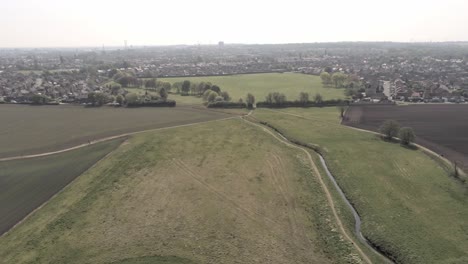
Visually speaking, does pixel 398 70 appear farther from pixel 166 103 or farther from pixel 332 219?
pixel 332 219

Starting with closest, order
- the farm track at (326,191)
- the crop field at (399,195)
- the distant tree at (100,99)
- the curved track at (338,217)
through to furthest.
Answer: the curved track at (338,217) < the farm track at (326,191) < the crop field at (399,195) < the distant tree at (100,99)

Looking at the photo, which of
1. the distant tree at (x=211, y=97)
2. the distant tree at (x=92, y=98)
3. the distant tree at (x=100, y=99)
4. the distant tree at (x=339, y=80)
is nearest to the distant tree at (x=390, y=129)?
the distant tree at (x=211, y=97)

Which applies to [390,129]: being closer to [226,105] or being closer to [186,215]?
[186,215]

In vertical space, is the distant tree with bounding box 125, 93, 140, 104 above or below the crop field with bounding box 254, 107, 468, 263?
above

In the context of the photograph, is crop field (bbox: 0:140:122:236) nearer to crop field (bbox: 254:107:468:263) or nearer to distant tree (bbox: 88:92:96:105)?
crop field (bbox: 254:107:468:263)

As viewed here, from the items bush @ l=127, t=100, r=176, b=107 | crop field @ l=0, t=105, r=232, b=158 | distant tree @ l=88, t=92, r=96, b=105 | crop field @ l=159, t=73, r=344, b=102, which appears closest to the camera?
crop field @ l=0, t=105, r=232, b=158

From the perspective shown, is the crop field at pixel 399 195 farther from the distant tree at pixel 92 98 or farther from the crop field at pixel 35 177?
the distant tree at pixel 92 98

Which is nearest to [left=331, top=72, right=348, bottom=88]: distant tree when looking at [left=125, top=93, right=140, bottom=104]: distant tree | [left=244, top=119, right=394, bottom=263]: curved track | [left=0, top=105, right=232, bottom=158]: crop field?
[left=0, top=105, right=232, bottom=158]: crop field

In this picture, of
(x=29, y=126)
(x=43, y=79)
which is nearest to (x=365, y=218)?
(x=29, y=126)
